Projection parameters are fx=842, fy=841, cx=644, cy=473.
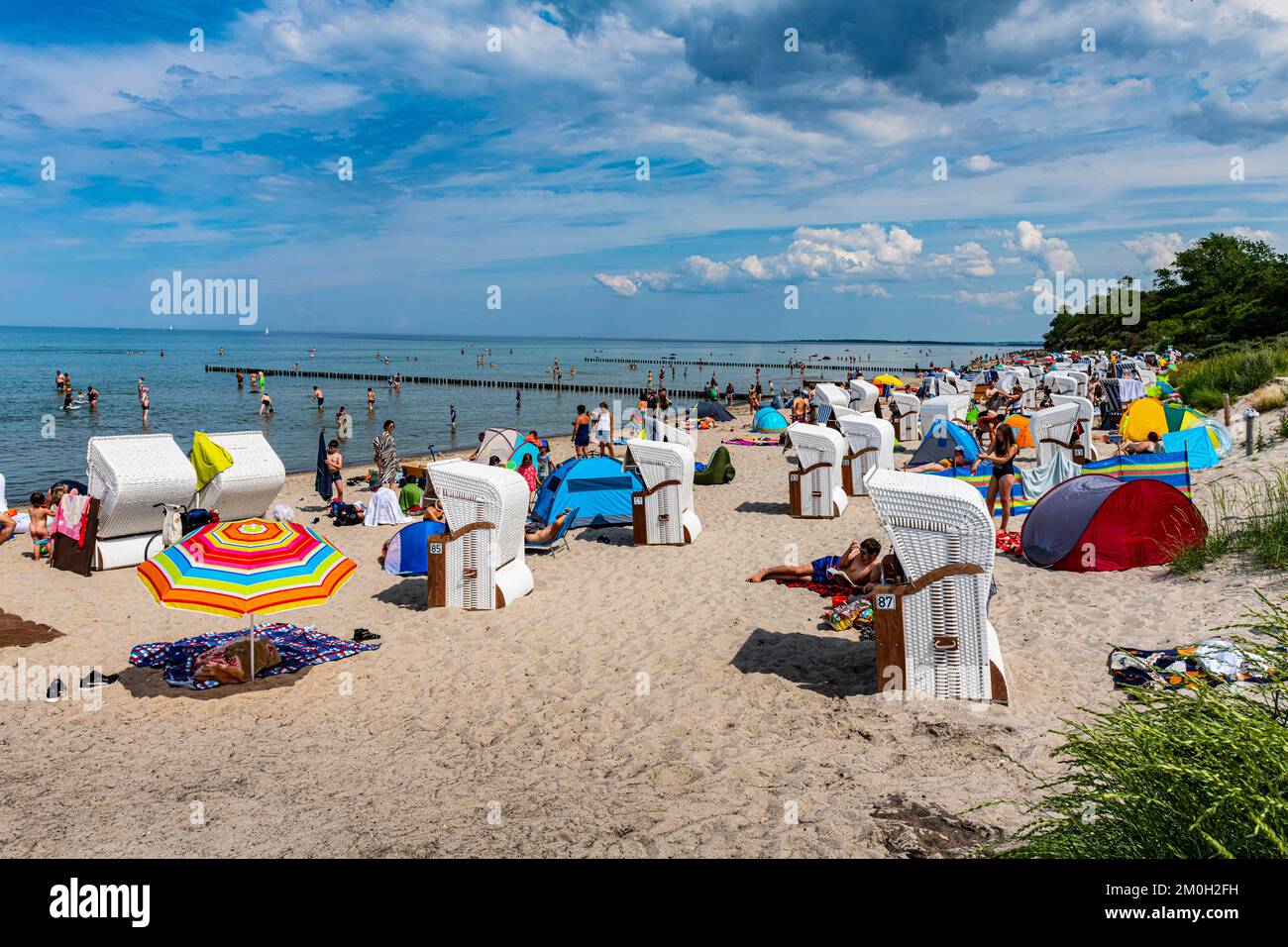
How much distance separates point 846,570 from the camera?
8820 millimetres

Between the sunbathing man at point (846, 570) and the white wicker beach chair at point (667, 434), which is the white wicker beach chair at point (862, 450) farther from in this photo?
the sunbathing man at point (846, 570)

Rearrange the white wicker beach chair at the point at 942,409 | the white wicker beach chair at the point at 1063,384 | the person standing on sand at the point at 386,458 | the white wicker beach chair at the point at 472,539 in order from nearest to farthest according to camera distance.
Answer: the white wicker beach chair at the point at 472,539
the person standing on sand at the point at 386,458
the white wicker beach chair at the point at 942,409
the white wicker beach chair at the point at 1063,384

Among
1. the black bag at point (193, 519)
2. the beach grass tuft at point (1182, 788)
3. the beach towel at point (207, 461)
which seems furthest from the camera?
the beach towel at point (207, 461)

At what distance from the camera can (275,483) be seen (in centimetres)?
1320

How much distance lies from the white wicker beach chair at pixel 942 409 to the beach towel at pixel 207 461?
16.3 m

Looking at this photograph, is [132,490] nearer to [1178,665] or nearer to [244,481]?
[244,481]

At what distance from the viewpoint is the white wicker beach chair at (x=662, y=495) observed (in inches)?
460

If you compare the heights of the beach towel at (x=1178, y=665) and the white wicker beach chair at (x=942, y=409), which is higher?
the white wicker beach chair at (x=942, y=409)

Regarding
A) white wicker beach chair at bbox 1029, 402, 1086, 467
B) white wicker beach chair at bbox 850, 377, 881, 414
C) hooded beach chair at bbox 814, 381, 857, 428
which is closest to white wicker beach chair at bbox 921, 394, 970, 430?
hooded beach chair at bbox 814, 381, 857, 428

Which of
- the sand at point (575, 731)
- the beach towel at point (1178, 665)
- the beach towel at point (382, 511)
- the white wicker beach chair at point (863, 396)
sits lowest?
the sand at point (575, 731)

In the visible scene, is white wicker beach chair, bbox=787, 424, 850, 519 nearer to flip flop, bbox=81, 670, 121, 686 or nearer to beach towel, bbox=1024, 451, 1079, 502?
beach towel, bbox=1024, 451, 1079, 502

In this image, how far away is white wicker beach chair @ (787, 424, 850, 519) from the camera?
13.0 metres

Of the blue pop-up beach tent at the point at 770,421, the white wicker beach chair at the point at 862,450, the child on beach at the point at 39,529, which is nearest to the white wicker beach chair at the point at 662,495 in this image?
the white wicker beach chair at the point at 862,450
